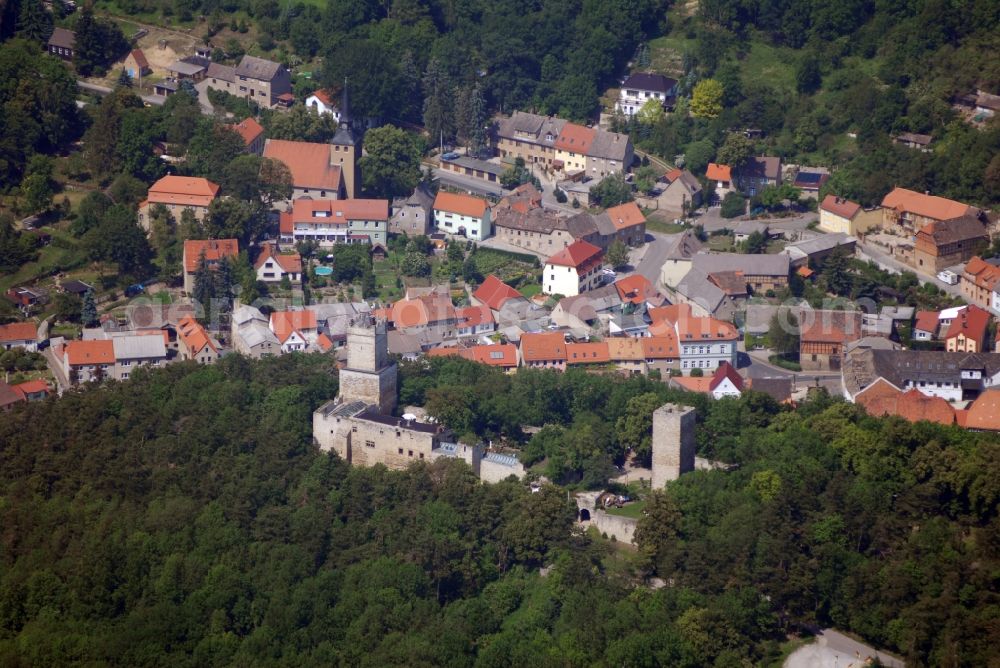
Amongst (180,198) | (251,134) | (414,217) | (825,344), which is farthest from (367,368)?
(251,134)

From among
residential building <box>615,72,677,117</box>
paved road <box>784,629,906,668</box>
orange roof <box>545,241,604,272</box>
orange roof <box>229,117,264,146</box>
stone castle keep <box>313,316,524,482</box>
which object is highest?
residential building <box>615,72,677,117</box>

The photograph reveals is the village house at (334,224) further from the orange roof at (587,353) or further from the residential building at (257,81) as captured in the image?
the orange roof at (587,353)

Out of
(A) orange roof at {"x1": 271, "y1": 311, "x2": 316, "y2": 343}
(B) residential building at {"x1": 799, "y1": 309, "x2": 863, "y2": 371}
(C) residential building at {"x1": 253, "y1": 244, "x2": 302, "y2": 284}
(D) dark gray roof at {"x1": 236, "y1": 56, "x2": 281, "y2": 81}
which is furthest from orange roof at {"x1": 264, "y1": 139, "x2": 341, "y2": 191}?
(B) residential building at {"x1": 799, "y1": 309, "x2": 863, "y2": 371}

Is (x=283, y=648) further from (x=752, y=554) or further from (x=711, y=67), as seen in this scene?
(x=711, y=67)

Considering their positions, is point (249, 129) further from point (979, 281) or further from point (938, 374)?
point (938, 374)

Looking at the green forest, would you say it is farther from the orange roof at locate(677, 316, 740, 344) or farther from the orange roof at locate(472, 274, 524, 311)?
the orange roof at locate(472, 274, 524, 311)

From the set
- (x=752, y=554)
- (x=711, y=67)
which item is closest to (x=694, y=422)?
(x=752, y=554)
